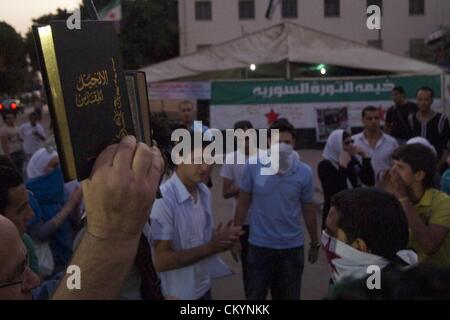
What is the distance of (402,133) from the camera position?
24.8 feet

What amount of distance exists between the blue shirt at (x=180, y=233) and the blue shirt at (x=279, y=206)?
98 cm

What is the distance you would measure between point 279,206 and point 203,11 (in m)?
33.4

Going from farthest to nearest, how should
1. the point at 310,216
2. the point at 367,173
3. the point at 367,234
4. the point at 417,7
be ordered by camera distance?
the point at 417,7
the point at 367,173
the point at 310,216
the point at 367,234

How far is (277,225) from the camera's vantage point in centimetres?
462

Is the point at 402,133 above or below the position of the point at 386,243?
below

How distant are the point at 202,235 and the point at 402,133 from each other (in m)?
4.53

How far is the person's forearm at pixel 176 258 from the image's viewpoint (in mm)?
3488

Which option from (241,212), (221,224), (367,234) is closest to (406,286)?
(367,234)

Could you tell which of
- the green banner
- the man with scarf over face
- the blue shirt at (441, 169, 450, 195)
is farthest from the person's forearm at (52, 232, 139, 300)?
the green banner

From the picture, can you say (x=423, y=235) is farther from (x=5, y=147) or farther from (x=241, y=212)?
(x=5, y=147)

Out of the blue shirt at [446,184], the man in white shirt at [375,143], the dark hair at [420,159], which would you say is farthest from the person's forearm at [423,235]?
the man in white shirt at [375,143]

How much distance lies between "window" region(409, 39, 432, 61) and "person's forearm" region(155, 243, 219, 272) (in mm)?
26106
